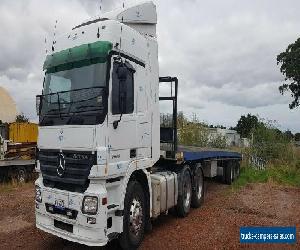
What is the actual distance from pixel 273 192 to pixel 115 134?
9.30 meters

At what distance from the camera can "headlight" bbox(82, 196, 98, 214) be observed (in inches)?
238

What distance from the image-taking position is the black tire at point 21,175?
16.1m

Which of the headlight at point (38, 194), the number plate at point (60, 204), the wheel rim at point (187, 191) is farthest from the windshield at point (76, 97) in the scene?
the wheel rim at point (187, 191)

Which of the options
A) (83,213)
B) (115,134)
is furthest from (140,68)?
(83,213)

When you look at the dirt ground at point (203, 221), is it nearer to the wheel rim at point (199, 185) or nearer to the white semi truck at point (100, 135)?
the wheel rim at point (199, 185)

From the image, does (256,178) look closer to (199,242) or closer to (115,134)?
(199,242)

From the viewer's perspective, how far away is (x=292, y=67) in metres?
36.3

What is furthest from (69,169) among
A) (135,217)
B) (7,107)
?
(7,107)

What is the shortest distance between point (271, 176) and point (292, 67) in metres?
21.5

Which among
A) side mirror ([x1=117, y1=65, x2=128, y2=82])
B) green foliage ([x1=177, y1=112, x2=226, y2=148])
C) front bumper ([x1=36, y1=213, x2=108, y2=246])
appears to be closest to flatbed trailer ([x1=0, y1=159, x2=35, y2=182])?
green foliage ([x1=177, y1=112, x2=226, y2=148])

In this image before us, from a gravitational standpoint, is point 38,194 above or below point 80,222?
above

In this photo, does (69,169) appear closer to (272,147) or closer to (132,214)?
(132,214)

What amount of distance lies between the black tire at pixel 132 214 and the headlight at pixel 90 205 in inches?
28.6

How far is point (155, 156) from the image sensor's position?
26.3 ft
